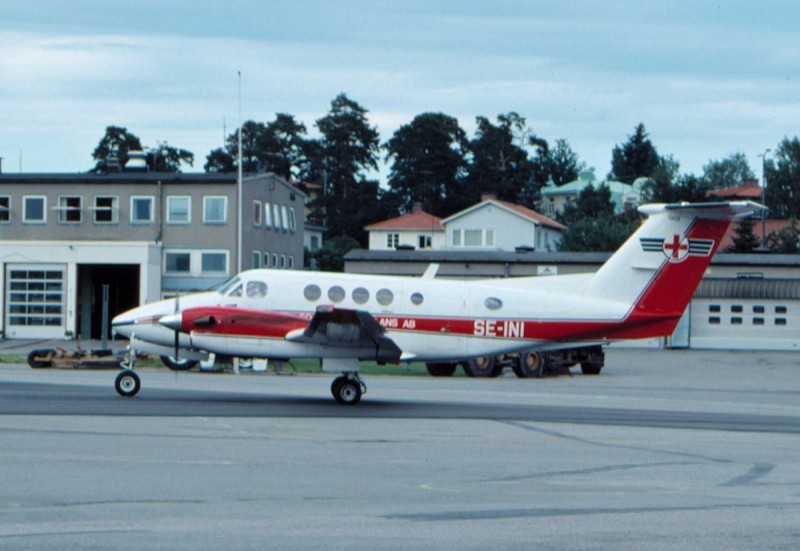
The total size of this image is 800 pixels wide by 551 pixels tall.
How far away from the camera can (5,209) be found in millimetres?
52625

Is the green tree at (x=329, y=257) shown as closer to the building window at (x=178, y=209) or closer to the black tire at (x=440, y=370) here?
the building window at (x=178, y=209)

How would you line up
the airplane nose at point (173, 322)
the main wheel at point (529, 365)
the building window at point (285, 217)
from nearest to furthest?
1. the airplane nose at point (173, 322)
2. the main wheel at point (529, 365)
3. the building window at point (285, 217)

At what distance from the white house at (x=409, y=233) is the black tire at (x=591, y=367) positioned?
50180mm

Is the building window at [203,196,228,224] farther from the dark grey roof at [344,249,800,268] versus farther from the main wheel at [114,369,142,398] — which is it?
the main wheel at [114,369,142,398]

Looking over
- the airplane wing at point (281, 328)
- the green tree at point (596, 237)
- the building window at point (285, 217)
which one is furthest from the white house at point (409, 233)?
the airplane wing at point (281, 328)

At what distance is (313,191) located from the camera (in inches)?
4496

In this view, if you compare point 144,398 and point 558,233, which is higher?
point 558,233

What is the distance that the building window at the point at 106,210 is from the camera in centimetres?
5231

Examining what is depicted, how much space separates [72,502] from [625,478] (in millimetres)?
6318

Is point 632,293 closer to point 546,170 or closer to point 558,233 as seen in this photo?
point 558,233

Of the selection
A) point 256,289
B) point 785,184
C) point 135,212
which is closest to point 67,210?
point 135,212

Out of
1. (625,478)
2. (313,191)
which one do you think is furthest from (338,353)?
(313,191)

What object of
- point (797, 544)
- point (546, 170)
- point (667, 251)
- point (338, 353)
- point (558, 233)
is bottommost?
point (797, 544)

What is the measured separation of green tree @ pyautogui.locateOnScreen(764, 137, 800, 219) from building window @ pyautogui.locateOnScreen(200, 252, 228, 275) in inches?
2637
